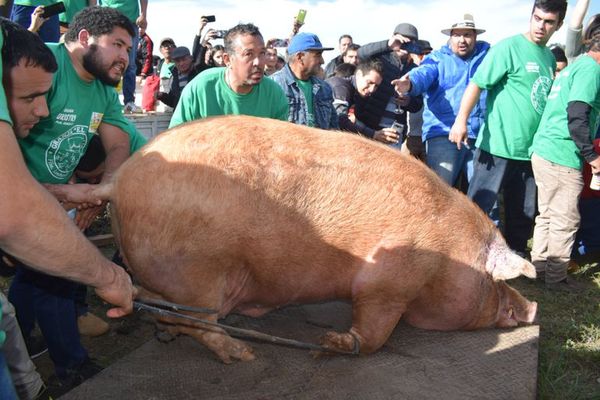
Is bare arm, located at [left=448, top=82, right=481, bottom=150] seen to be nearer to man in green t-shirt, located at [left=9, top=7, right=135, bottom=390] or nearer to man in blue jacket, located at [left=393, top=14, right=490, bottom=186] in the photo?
man in blue jacket, located at [left=393, top=14, right=490, bottom=186]

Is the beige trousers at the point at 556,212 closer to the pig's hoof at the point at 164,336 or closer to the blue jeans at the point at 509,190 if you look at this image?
the blue jeans at the point at 509,190

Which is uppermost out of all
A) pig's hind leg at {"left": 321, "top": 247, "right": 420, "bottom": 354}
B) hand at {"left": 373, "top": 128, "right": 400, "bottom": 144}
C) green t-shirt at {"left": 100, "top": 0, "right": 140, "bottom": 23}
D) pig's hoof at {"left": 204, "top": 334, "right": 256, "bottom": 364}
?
green t-shirt at {"left": 100, "top": 0, "right": 140, "bottom": 23}

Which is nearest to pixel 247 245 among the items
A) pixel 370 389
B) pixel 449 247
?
pixel 370 389

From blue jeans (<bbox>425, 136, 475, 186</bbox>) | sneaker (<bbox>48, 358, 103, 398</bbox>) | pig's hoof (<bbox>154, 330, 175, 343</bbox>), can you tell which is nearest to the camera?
sneaker (<bbox>48, 358, 103, 398</bbox>)

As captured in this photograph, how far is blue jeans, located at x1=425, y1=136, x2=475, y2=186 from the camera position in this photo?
5688 millimetres

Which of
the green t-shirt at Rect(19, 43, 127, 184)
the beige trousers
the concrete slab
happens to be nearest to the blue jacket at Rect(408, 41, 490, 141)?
the beige trousers

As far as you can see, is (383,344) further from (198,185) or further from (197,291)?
(198,185)

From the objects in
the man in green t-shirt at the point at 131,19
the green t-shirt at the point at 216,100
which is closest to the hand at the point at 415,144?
the green t-shirt at the point at 216,100

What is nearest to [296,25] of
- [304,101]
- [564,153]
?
[304,101]

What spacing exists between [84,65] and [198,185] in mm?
1115

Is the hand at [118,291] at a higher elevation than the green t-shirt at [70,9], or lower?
lower

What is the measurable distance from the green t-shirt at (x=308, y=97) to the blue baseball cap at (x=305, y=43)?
0.97 ft

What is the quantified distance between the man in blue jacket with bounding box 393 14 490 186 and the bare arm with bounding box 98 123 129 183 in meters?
3.09

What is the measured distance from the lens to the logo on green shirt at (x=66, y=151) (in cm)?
313
